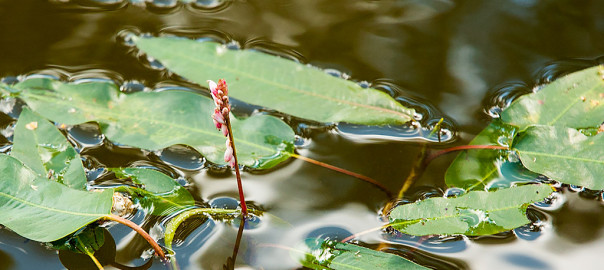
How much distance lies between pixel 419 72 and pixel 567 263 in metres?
0.73

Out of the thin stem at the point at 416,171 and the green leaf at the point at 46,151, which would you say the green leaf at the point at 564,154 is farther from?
the green leaf at the point at 46,151

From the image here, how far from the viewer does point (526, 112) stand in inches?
60.9

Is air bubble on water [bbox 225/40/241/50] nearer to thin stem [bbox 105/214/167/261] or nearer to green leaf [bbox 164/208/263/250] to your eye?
green leaf [bbox 164/208/263/250]

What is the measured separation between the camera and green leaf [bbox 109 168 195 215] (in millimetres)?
1359

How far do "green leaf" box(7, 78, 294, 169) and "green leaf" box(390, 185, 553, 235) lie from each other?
1.28 ft

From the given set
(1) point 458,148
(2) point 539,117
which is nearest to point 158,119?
(1) point 458,148

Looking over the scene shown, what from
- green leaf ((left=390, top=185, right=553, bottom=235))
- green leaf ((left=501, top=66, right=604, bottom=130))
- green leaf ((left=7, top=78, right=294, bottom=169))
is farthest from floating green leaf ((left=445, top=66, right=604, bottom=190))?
green leaf ((left=7, top=78, right=294, bottom=169))

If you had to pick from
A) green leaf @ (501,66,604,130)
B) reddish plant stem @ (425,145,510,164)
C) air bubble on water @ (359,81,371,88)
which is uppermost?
air bubble on water @ (359,81,371,88)

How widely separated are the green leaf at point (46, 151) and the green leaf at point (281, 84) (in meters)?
0.40

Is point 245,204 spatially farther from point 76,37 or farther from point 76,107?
point 76,37

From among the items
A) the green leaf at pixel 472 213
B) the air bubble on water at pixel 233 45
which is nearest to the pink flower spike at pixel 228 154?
the green leaf at pixel 472 213

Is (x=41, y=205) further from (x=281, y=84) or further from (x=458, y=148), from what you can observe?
(x=458, y=148)

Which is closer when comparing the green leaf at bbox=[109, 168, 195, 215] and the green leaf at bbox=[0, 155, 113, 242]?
the green leaf at bbox=[0, 155, 113, 242]

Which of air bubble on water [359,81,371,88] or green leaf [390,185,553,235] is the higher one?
air bubble on water [359,81,371,88]
